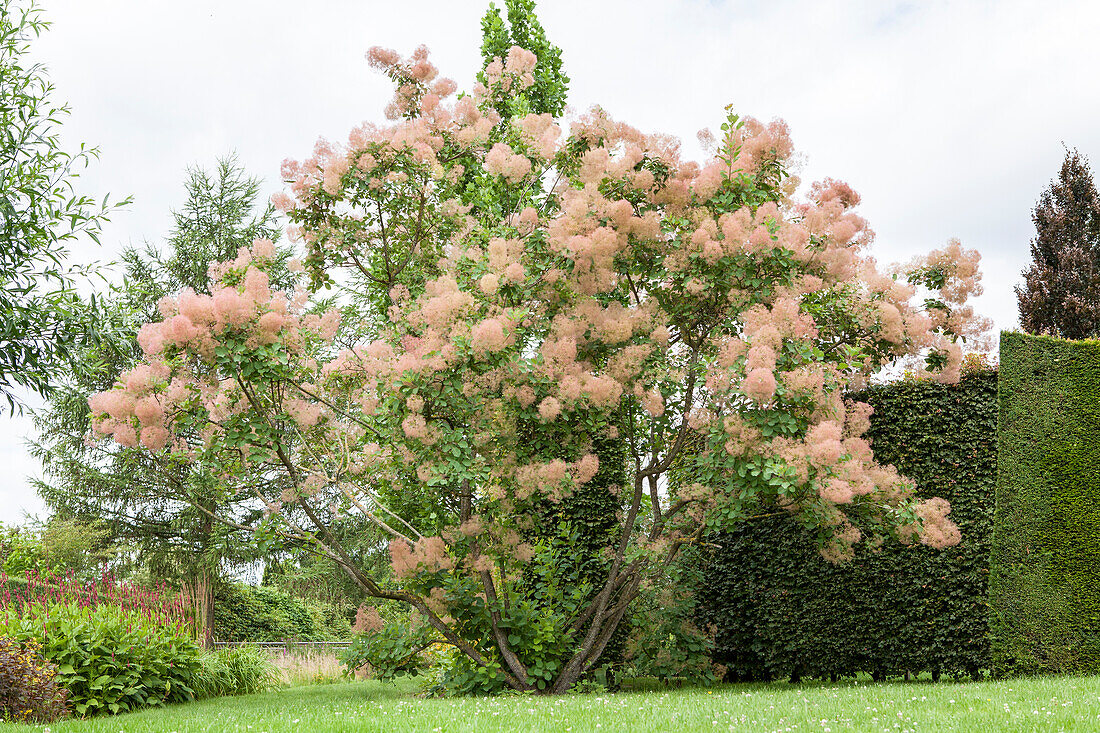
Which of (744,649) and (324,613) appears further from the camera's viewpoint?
(324,613)

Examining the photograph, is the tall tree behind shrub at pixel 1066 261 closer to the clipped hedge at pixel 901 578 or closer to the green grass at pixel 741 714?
the clipped hedge at pixel 901 578

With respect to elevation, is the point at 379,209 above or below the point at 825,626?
above

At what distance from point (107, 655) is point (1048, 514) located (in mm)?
10144

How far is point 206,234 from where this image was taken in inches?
772

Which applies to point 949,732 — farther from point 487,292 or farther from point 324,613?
point 324,613

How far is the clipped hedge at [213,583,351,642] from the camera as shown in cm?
1906

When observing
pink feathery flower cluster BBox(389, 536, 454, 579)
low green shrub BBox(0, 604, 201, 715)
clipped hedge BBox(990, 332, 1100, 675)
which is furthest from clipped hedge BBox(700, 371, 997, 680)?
low green shrub BBox(0, 604, 201, 715)

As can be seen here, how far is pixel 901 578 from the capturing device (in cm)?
917

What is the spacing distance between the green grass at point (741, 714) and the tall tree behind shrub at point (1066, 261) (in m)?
14.0

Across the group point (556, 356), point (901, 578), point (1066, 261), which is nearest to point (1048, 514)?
point (901, 578)

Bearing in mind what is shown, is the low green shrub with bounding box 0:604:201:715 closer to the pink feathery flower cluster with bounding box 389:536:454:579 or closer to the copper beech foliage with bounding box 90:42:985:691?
the copper beech foliage with bounding box 90:42:985:691

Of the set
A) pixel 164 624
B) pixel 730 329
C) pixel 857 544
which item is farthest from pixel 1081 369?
pixel 164 624

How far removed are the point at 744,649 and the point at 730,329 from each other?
4.24 meters

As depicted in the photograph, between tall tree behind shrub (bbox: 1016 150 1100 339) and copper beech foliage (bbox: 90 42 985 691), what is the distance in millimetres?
12115
